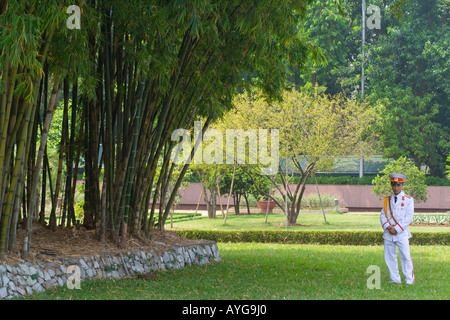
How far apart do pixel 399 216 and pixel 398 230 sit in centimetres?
17

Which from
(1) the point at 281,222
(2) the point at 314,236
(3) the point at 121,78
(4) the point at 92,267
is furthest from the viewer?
(1) the point at 281,222

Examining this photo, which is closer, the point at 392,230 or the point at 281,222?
the point at 392,230

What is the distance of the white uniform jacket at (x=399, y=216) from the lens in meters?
5.86

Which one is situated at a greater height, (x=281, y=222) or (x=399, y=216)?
(x=399, y=216)

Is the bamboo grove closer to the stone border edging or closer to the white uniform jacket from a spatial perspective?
the stone border edging

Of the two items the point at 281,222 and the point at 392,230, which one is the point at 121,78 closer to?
the point at 392,230

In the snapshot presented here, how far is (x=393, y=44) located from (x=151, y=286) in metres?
24.0

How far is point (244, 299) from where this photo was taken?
4.92m

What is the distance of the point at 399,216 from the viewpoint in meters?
5.90

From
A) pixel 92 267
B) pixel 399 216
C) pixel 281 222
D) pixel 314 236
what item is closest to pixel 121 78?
pixel 92 267

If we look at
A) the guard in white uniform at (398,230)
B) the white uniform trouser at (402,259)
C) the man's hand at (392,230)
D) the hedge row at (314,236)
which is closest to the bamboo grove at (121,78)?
the guard in white uniform at (398,230)

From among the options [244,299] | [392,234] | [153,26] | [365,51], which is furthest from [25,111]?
[365,51]

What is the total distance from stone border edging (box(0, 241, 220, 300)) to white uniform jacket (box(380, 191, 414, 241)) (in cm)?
288

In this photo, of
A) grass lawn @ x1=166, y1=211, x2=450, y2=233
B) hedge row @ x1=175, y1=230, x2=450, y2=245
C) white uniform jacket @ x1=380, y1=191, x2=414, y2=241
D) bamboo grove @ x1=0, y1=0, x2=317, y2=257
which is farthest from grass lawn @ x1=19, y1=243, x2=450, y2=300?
grass lawn @ x1=166, y1=211, x2=450, y2=233
